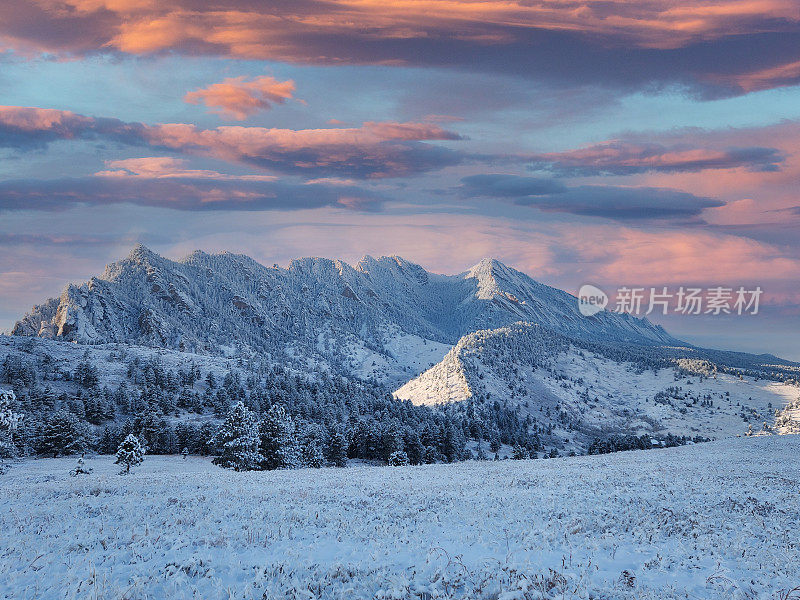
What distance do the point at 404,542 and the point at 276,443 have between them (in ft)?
173

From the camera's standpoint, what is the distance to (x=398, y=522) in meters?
15.4

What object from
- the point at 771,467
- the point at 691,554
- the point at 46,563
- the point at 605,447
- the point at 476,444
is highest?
the point at 691,554

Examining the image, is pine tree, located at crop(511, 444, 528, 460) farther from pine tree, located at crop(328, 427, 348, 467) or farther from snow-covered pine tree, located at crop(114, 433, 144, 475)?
snow-covered pine tree, located at crop(114, 433, 144, 475)

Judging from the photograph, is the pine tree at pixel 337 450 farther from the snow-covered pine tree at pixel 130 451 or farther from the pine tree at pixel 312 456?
the snow-covered pine tree at pixel 130 451

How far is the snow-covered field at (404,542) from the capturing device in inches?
374

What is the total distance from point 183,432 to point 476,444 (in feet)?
300

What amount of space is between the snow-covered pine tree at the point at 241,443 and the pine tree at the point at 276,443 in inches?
77.5

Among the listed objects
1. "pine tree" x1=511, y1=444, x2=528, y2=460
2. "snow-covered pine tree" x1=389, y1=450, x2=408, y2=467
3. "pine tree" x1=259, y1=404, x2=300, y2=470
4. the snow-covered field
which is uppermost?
the snow-covered field

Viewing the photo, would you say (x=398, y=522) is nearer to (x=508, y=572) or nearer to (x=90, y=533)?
(x=508, y=572)

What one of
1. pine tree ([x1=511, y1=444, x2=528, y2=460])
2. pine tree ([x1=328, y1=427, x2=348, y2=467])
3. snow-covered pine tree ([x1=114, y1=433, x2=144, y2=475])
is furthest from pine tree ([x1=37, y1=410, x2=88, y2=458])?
pine tree ([x1=511, y1=444, x2=528, y2=460])

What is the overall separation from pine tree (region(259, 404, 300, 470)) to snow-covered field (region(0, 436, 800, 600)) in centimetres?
3840

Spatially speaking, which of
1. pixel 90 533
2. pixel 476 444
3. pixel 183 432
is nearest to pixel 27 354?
pixel 183 432

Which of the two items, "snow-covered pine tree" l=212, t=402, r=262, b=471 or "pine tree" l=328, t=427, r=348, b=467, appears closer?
"snow-covered pine tree" l=212, t=402, r=262, b=471

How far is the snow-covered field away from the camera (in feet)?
31.2
